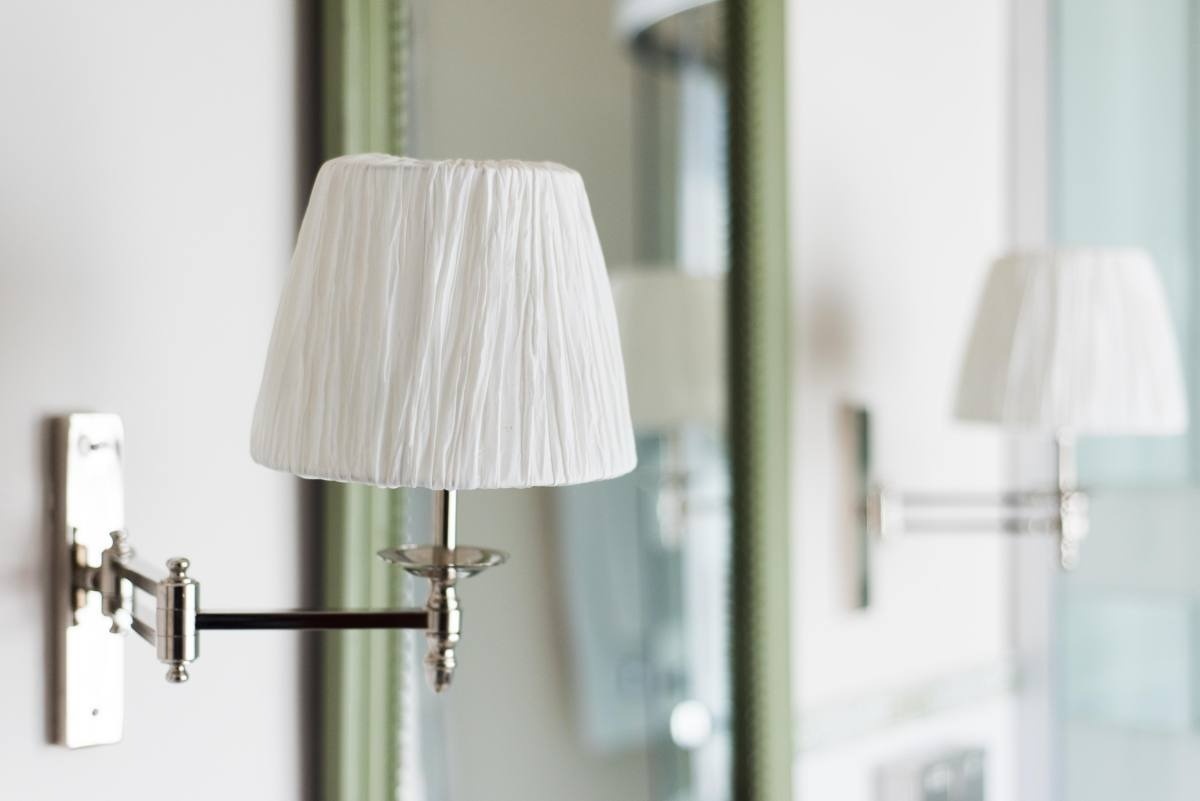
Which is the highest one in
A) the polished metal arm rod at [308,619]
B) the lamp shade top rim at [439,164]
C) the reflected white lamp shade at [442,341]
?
the lamp shade top rim at [439,164]

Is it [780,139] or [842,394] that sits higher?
[780,139]

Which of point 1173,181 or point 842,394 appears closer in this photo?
point 842,394

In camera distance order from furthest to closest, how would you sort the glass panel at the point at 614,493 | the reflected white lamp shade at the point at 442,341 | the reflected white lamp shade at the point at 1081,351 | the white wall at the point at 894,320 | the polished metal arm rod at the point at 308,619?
the white wall at the point at 894,320, the reflected white lamp shade at the point at 1081,351, the glass panel at the point at 614,493, the polished metal arm rod at the point at 308,619, the reflected white lamp shade at the point at 442,341

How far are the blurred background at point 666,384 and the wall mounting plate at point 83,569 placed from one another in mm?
12

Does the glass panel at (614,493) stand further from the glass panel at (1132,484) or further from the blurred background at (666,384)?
the glass panel at (1132,484)

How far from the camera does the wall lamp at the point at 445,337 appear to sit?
54cm

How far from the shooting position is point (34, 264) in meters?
0.67

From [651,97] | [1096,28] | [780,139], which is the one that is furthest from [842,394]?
[1096,28]

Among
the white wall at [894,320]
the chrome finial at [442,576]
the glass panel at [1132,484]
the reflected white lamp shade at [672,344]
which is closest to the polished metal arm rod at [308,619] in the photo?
the chrome finial at [442,576]

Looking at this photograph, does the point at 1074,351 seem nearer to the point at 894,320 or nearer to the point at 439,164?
the point at 894,320

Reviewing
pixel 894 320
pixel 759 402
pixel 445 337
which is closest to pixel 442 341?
pixel 445 337

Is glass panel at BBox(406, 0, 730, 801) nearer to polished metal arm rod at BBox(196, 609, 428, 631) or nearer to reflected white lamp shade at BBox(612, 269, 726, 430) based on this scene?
reflected white lamp shade at BBox(612, 269, 726, 430)

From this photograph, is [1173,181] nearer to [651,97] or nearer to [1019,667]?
[1019,667]

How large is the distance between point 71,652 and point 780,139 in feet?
2.12
